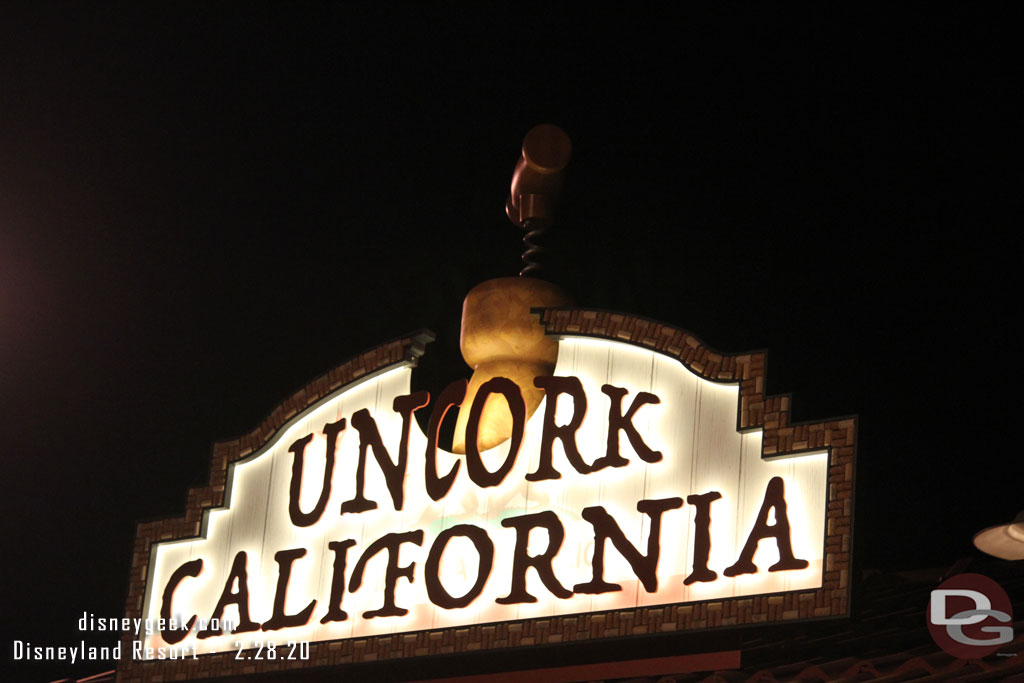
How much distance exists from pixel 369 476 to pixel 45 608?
9572 millimetres

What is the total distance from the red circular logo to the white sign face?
818mm

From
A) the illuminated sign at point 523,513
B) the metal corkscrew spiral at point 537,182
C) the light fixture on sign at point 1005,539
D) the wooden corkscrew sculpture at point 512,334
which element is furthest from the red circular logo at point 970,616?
the metal corkscrew spiral at point 537,182

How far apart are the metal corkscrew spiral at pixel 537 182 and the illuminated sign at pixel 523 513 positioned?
1057 millimetres

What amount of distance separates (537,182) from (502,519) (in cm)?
261

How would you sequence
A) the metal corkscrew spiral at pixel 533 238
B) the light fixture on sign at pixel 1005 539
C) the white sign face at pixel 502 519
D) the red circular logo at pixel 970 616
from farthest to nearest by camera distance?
1. the metal corkscrew spiral at pixel 533 238
2. the white sign face at pixel 502 519
3. the light fixture on sign at pixel 1005 539
4. the red circular logo at pixel 970 616

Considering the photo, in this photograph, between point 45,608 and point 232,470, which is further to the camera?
point 45,608

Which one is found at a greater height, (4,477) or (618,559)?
(4,477)

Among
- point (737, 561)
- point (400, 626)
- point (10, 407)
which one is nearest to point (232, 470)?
point (400, 626)

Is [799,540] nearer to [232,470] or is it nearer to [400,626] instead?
[400,626]

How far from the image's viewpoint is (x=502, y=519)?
11039 mm

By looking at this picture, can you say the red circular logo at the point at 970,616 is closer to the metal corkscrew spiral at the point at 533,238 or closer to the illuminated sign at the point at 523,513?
the illuminated sign at the point at 523,513

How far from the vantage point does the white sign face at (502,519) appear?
10180 mm

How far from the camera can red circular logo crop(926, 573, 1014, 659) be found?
948cm

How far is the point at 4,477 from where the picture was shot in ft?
64.4
